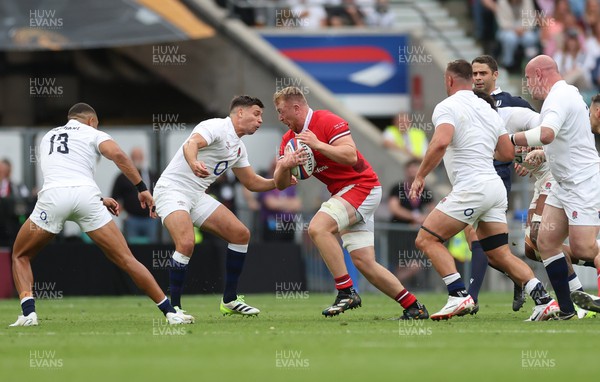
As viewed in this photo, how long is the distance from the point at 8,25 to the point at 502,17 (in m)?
9.25

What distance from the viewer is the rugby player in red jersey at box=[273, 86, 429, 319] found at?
1262cm

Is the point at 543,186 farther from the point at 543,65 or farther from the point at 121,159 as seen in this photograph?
the point at 121,159

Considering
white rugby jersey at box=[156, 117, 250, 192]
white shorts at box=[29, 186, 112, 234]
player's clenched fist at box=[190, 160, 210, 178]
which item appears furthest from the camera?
white rugby jersey at box=[156, 117, 250, 192]

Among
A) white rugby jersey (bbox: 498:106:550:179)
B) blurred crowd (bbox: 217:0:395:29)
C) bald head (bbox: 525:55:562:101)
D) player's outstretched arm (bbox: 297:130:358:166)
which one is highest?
blurred crowd (bbox: 217:0:395:29)

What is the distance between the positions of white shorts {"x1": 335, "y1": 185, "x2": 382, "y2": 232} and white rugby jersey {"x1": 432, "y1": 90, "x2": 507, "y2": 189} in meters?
0.81

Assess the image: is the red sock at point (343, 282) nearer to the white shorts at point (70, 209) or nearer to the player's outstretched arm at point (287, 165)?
the player's outstretched arm at point (287, 165)

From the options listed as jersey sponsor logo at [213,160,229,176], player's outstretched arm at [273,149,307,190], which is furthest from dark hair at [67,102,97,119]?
player's outstretched arm at [273,149,307,190]

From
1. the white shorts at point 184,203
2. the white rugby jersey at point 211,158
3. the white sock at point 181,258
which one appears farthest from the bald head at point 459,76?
the white sock at point 181,258

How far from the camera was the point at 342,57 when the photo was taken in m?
26.2

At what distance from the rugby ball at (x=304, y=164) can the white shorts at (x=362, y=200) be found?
377mm

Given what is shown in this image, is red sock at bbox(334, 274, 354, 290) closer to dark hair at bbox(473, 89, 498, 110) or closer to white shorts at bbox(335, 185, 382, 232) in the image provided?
white shorts at bbox(335, 185, 382, 232)

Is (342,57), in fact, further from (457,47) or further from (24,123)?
(24,123)

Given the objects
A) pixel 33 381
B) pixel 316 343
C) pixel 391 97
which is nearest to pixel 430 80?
pixel 391 97

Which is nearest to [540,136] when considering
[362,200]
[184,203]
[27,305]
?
[362,200]
